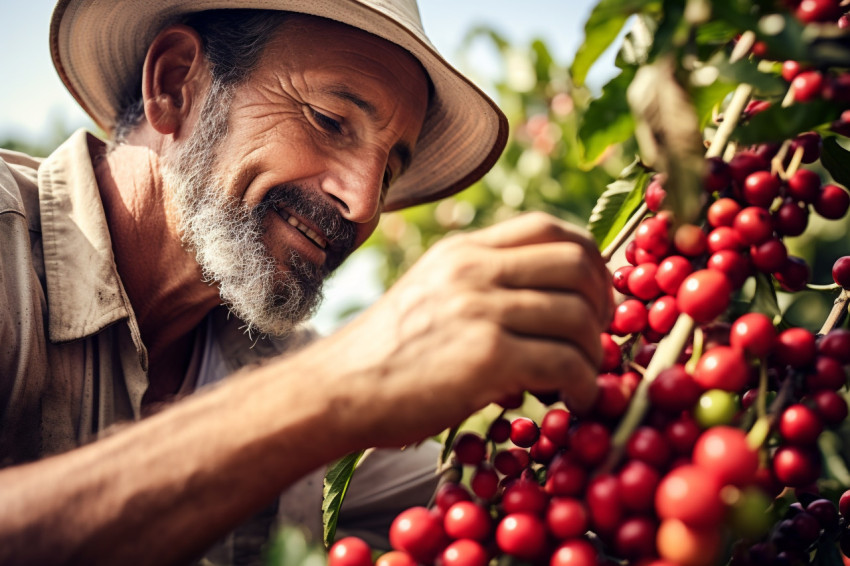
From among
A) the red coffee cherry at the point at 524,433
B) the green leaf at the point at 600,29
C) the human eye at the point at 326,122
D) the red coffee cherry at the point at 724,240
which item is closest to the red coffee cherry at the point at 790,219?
the red coffee cherry at the point at 724,240

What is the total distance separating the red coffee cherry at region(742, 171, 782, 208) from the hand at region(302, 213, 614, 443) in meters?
0.24

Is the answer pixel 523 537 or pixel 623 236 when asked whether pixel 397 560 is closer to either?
pixel 523 537

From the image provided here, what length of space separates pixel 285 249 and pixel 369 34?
68 centimetres

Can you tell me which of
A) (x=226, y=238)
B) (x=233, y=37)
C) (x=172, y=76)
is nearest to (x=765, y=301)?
(x=226, y=238)

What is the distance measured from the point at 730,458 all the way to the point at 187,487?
610mm

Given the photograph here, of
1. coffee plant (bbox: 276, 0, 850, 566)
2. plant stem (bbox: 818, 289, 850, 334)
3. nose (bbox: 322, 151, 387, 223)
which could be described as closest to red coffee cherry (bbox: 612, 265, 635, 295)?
coffee plant (bbox: 276, 0, 850, 566)

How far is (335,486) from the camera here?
1.00 m

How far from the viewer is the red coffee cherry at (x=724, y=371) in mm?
681

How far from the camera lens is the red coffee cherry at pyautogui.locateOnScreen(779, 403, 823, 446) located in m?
0.72

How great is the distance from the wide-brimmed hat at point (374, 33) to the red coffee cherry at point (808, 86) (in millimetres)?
1086

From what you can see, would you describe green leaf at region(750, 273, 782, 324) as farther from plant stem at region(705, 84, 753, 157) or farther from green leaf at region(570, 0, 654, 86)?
green leaf at region(570, 0, 654, 86)

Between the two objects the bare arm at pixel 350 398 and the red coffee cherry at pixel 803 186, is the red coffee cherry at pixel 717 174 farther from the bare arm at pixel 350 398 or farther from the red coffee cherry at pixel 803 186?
the bare arm at pixel 350 398

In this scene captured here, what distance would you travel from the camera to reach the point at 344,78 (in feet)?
5.54

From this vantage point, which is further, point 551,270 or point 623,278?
point 623,278
